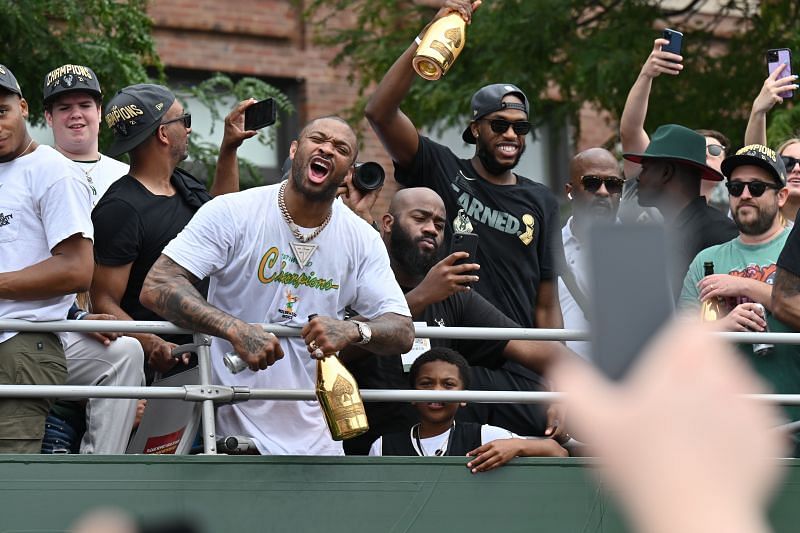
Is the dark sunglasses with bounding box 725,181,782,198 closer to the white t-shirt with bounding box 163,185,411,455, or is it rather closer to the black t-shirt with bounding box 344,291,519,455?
A: the black t-shirt with bounding box 344,291,519,455

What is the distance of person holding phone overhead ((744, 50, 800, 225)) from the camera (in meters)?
7.46

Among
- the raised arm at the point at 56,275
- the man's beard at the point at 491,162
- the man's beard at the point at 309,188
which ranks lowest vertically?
the raised arm at the point at 56,275

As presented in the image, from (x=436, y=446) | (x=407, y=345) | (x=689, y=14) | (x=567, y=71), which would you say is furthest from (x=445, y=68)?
(x=689, y=14)

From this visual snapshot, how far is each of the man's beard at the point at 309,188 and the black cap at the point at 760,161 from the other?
225cm

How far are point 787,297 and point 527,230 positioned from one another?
1295mm

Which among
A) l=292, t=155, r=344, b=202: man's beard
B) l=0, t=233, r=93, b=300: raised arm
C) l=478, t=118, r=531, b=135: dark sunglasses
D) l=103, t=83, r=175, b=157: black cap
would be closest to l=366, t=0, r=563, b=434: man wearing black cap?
l=478, t=118, r=531, b=135: dark sunglasses

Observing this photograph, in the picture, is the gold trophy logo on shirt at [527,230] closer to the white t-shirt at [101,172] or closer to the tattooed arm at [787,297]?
the tattooed arm at [787,297]

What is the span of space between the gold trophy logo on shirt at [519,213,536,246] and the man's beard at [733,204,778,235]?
972 millimetres

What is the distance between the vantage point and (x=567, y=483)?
5.83 meters

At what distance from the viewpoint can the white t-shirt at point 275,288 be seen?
5473mm

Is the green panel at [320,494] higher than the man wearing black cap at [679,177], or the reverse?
the man wearing black cap at [679,177]

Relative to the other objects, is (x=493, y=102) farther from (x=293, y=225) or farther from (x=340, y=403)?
(x=340, y=403)

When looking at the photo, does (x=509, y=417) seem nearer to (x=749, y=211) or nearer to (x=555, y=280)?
(x=555, y=280)

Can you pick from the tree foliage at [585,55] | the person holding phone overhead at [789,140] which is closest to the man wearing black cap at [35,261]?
the person holding phone overhead at [789,140]
